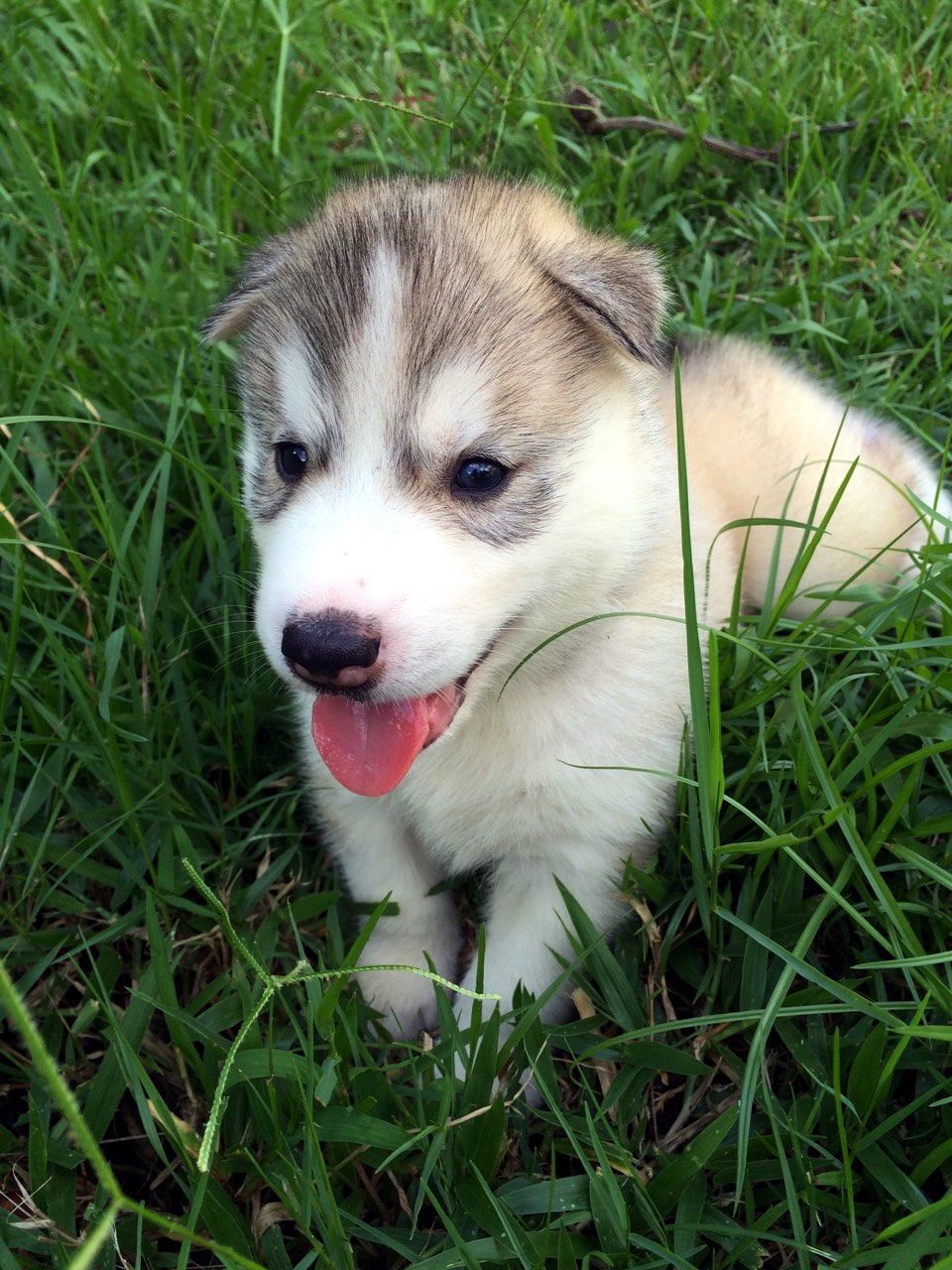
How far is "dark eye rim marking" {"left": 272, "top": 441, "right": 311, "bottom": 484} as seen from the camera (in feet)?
6.83

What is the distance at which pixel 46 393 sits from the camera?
10.6 ft

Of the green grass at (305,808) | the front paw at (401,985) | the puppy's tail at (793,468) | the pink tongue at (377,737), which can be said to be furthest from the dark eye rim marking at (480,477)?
the front paw at (401,985)

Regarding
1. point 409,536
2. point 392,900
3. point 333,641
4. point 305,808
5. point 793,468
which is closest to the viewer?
point 333,641

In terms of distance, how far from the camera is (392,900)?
2479 millimetres

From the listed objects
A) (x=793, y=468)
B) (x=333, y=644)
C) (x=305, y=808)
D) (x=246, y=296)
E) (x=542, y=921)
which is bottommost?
(x=305, y=808)

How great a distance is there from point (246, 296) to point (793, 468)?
155cm

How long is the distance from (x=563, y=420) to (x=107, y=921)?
1.49m

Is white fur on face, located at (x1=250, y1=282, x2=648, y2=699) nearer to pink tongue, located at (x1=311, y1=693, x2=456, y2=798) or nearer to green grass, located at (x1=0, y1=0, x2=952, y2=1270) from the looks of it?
pink tongue, located at (x1=311, y1=693, x2=456, y2=798)

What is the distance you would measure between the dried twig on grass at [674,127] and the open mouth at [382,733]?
2.75 m

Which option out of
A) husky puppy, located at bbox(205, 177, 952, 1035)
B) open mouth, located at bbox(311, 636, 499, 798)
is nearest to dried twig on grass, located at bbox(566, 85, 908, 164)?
husky puppy, located at bbox(205, 177, 952, 1035)

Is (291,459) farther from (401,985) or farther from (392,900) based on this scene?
(401,985)

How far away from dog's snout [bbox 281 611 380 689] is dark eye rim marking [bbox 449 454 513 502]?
355mm

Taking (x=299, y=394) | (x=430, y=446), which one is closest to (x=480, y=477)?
(x=430, y=446)

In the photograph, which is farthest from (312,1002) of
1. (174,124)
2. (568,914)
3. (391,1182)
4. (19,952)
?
(174,124)
